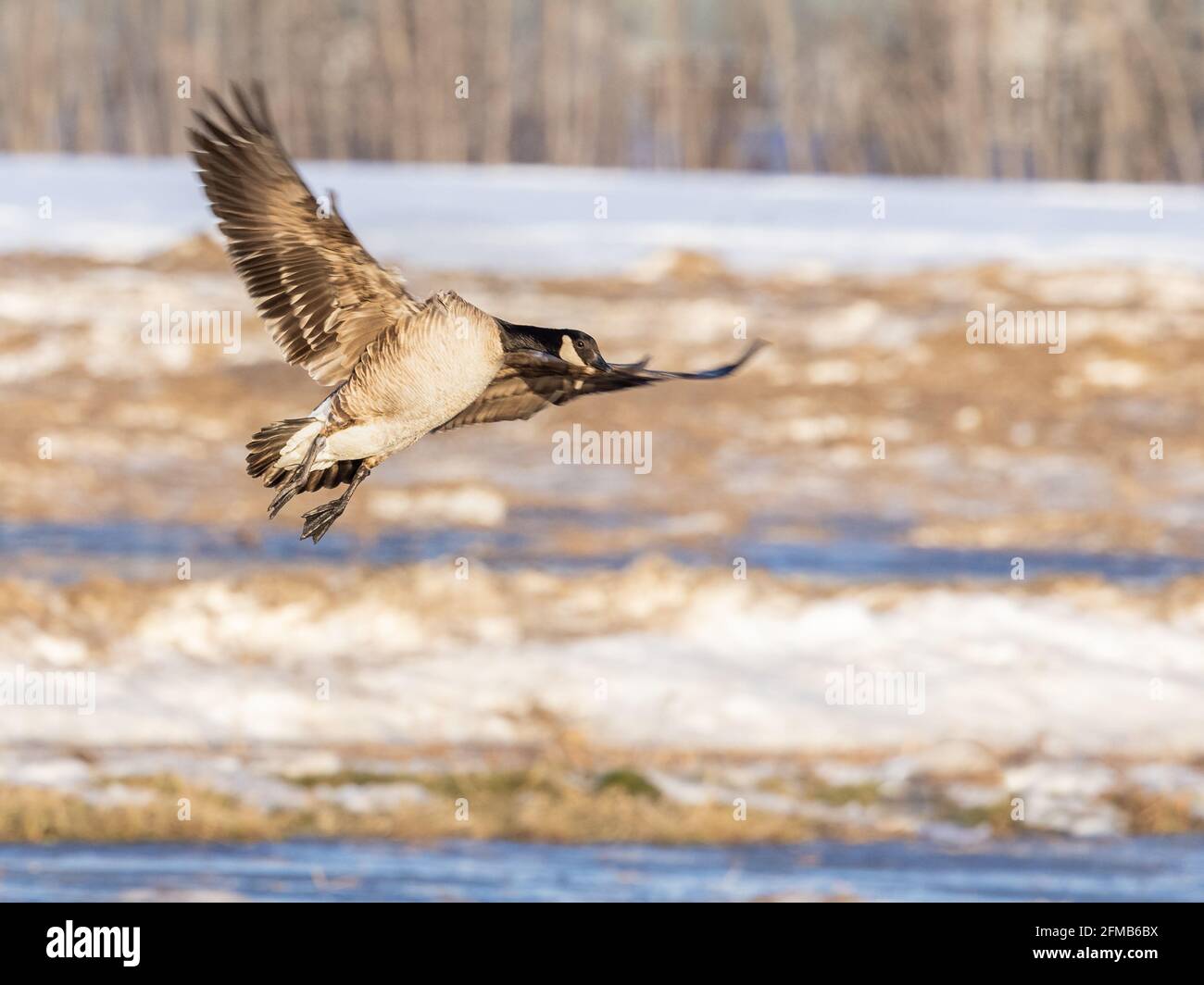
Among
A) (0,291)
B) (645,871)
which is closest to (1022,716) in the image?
(645,871)

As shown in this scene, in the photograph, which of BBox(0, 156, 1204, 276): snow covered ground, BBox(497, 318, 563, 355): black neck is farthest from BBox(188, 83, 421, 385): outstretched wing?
BBox(0, 156, 1204, 276): snow covered ground

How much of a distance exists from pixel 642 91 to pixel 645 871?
137 ft

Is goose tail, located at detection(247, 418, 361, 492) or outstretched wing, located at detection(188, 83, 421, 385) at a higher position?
outstretched wing, located at detection(188, 83, 421, 385)

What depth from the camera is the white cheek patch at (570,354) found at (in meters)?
6.51

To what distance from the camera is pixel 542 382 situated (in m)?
7.11

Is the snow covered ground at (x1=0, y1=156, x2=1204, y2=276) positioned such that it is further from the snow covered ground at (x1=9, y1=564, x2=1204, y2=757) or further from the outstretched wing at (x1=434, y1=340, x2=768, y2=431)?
the outstretched wing at (x1=434, y1=340, x2=768, y2=431)

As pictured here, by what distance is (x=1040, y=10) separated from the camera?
52.5 m

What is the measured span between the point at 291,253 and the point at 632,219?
28.6 m

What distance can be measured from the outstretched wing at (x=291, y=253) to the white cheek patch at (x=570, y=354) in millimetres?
525

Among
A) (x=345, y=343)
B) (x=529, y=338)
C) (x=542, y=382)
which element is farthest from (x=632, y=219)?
(x=529, y=338)

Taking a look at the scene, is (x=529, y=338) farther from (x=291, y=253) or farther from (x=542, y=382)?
(x=291, y=253)

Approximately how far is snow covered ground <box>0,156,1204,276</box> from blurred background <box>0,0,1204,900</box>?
166 mm

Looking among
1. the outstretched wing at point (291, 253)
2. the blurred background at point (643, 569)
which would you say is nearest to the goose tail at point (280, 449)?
the outstretched wing at point (291, 253)

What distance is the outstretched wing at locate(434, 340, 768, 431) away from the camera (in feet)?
21.1
